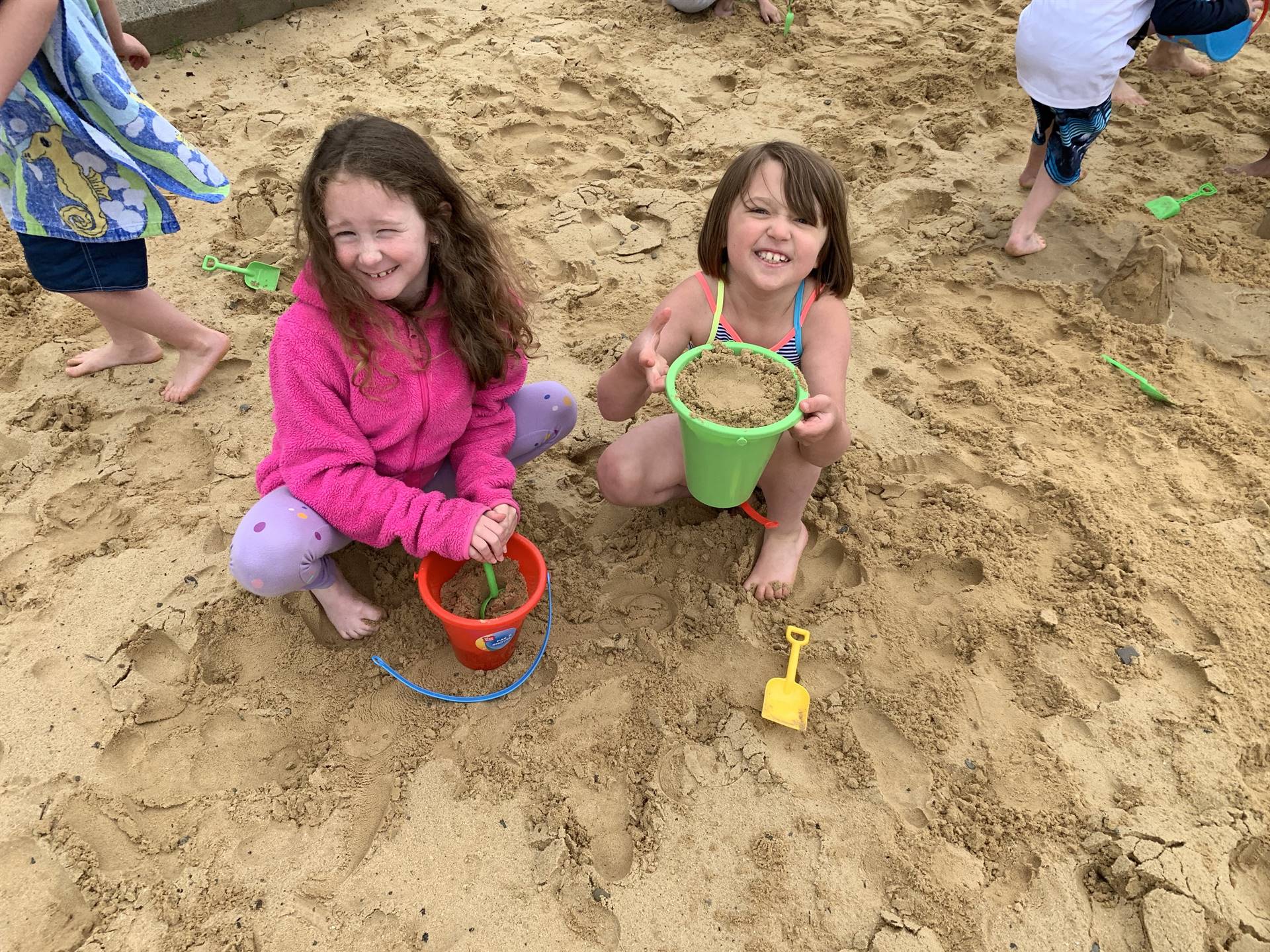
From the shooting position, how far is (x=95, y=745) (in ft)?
5.29

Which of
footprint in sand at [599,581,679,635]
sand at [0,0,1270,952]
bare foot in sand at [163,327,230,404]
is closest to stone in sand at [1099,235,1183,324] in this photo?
sand at [0,0,1270,952]

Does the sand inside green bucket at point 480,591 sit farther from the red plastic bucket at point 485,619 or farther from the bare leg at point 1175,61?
the bare leg at point 1175,61

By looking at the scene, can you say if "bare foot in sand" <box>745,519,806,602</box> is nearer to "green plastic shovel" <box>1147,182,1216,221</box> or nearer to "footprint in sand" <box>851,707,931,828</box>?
→ "footprint in sand" <box>851,707,931,828</box>

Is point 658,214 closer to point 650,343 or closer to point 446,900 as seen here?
point 650,343

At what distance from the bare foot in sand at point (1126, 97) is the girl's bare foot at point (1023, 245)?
130 cm

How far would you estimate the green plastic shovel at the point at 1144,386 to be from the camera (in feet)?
7.64

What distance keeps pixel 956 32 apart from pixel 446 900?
4493 millimetres

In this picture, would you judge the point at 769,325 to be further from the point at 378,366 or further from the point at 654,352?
the point at 378,366

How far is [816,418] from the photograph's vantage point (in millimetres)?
1547

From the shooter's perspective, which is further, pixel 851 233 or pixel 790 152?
pixel 851 233

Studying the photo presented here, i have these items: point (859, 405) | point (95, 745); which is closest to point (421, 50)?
point (859, 405)

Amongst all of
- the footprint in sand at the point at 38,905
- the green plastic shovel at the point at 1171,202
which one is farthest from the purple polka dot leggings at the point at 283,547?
the green plastic shovel at the point at 1171,202

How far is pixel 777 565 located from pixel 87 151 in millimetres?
1975

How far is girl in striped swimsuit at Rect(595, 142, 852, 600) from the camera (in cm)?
160
